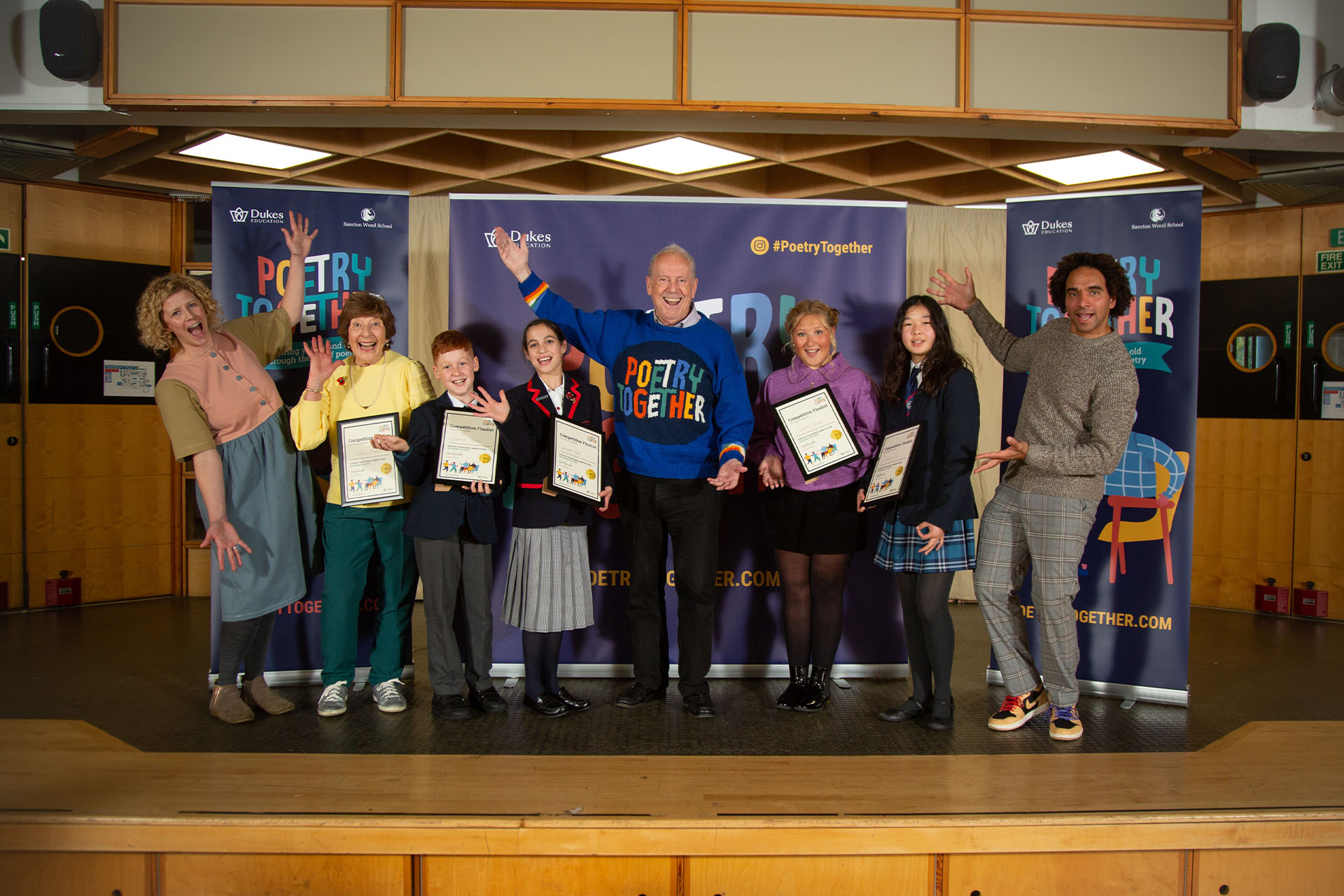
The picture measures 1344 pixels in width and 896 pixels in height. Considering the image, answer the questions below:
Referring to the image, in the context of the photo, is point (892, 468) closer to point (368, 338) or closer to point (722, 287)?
point (722, 287)

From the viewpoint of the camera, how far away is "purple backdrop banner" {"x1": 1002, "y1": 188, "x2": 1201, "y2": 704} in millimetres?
3277

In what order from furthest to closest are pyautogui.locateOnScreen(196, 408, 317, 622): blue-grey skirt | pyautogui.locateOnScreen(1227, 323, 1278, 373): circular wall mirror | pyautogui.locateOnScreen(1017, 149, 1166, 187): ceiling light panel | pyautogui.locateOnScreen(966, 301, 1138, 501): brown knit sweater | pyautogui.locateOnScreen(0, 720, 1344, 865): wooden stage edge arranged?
pyautogui.locateOnScreen(1227, 323, 1278, 373): circular wall mirror → pyautogui.locateOnScreen(1017, 149, 1166, 187): ceiling light panel → pyautogui.locateOnScreen(196, 408, 317, 622): blue-grey skirt → pyautogui.locateOnScreen(966, 301, 1138, 501): brown knit sweater → pyautogui.locateOnScreen(0, 720, 1344, 865): wooden stage edge

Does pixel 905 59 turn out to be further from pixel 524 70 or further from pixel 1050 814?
pixel 1050 814

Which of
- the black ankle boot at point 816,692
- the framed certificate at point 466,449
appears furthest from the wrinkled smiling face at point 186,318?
the black ankle boot at point 816,692

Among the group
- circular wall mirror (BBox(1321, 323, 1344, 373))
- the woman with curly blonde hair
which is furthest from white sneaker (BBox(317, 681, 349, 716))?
circular wall mirror (BBox(1321, 323, 1344, 373))

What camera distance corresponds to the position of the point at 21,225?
4711 millimetres

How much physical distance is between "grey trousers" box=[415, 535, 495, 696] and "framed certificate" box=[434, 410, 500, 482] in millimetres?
266

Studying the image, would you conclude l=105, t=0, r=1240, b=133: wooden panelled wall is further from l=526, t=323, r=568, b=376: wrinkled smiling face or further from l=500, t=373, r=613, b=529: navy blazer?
l=500, t=373, r=613, b=529: navy blazer

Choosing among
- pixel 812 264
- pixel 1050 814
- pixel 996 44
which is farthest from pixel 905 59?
pixel 1050 814

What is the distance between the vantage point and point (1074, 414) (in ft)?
9.26

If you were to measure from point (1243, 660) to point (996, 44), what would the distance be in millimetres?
3280

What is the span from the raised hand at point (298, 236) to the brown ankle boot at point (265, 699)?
1735 mm

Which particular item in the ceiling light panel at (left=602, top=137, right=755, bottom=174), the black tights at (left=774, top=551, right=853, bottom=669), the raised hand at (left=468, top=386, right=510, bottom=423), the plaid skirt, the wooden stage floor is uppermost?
the ceiling light panel at (left=602, top=137, right=755, bottom=174)

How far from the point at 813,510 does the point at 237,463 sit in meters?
2.19
